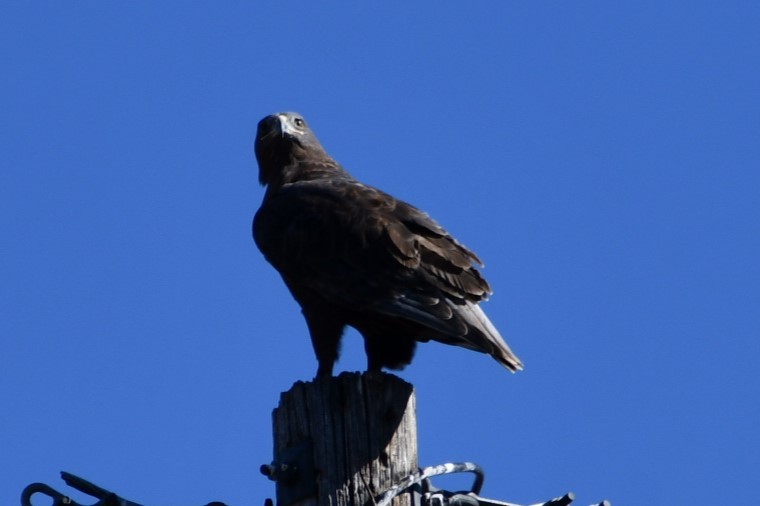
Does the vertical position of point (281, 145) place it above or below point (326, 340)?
above

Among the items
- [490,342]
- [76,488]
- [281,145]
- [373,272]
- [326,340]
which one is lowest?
[76,488]

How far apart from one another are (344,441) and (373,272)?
194cm

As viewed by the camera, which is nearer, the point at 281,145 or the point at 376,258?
the point at 376,258

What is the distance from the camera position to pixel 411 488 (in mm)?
3799

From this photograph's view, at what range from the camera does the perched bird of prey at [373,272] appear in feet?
17.6

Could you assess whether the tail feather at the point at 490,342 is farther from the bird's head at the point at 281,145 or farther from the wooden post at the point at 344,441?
the bird's head at the point at 281,145

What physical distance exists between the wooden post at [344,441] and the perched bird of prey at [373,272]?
1.31 meters

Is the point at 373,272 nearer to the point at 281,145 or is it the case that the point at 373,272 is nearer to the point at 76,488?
the point at 76,488

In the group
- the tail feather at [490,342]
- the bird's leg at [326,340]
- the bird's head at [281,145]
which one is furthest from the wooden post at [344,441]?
the bird's head at [281,145]

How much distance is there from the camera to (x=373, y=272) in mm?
5660

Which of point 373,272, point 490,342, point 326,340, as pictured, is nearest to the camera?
point 490,342

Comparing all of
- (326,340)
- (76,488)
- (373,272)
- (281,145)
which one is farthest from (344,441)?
(281,145)

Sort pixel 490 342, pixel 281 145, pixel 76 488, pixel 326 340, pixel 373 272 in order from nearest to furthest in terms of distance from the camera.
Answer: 1. pixel 76 488
2. pixel 490 342
3. pixel 373 272
4. pixel 326 340
5. pixel 281 145

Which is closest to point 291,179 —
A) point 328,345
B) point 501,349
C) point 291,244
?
point 291,244
